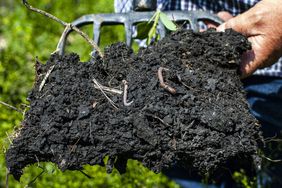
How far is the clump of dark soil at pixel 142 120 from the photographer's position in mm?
1616

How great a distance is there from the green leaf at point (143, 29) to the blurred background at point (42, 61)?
2.00ft

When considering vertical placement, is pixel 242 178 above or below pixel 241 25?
below

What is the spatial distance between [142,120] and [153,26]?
20.9 inches

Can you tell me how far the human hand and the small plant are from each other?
0.21 m

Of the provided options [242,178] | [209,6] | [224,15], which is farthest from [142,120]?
[242,178]

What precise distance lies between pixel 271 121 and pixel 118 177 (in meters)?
0.84

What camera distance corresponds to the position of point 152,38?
2236 mm

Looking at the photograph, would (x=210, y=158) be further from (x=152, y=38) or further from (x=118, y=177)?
(x=118, y=177)

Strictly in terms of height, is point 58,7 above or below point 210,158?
above

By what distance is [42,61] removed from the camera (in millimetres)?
3209

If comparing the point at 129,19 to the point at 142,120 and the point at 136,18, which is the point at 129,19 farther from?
the point at 142,120

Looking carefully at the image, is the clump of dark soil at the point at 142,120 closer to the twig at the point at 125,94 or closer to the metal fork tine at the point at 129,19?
the twig at the point at 125,94

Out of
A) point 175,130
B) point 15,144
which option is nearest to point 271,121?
point 175,130

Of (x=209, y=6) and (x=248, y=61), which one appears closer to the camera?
(x=248, y=61)
